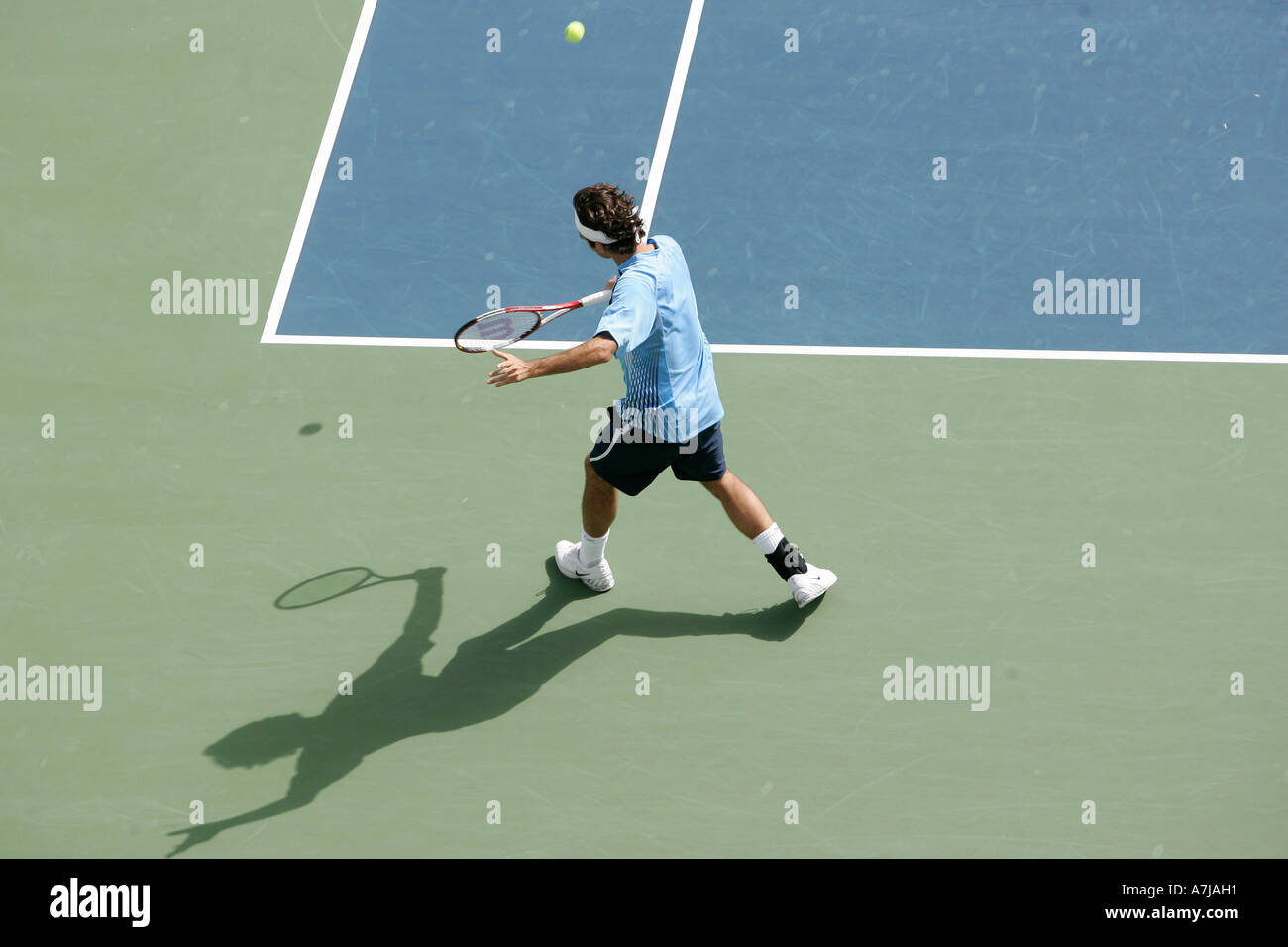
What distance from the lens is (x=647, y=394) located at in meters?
6.12

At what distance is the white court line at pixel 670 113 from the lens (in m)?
8.68

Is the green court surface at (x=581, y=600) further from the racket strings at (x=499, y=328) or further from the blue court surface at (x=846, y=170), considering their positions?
the racket strings at (x=499, y=328)

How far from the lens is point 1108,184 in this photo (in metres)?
8.68

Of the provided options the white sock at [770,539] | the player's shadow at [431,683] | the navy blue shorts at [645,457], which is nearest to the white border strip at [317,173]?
the player's shadow at [431,683]

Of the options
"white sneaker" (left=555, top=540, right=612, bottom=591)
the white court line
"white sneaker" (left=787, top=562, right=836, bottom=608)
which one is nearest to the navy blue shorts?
"white sneaker" (left=555, top=540, right=612, bottom=591)

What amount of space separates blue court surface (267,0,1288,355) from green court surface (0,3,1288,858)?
47cm

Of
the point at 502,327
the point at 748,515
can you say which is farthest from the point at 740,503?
the point at 502,327

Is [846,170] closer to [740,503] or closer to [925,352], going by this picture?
[925,352]

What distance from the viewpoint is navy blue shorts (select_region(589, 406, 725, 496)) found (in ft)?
20.2

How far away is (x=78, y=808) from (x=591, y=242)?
128 inches

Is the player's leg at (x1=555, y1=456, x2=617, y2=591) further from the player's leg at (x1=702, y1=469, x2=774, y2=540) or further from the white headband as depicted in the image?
the white headband

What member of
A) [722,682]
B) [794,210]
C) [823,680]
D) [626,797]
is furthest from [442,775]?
[794,210]

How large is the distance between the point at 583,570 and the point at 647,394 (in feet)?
3.44

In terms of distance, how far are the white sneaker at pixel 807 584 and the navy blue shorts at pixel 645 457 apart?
2.06 ft
